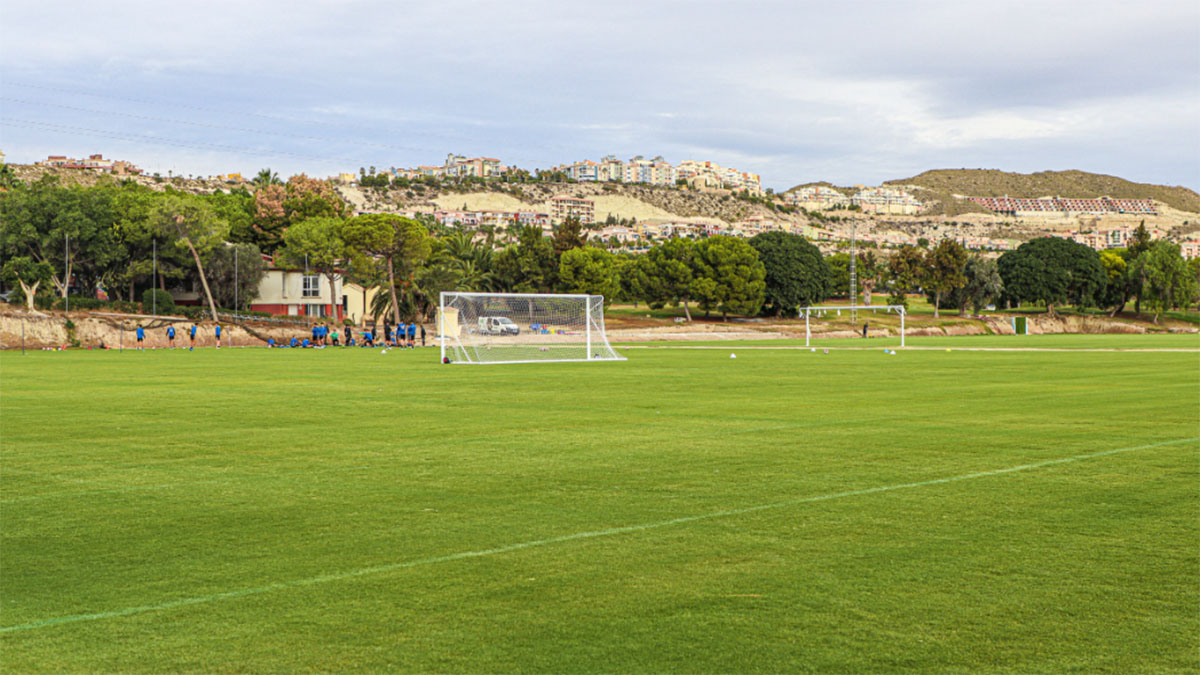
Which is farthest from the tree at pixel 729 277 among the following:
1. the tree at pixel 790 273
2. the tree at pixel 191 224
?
the tree at pixel 191 224

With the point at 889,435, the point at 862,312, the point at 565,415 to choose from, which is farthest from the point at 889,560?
the point at 862,312

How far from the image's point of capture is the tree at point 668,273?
106000mm

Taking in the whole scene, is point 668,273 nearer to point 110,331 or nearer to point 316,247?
point 316,247

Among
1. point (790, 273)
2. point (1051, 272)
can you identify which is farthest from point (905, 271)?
point (790, 273)

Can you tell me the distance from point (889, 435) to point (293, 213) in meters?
94.4

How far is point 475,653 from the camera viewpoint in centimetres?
538

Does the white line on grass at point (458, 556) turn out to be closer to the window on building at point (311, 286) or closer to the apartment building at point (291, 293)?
the apartment building at point (291, 293)

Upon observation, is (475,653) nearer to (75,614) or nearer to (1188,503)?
(75,614)

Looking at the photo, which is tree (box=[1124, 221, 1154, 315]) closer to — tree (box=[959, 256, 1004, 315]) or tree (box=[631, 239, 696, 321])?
tree (box=[959, 256, 1004, 315])

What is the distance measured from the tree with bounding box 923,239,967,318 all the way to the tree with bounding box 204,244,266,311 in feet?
249

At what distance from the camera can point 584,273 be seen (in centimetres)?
10256

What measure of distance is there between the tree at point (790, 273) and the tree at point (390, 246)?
42275 millimetres

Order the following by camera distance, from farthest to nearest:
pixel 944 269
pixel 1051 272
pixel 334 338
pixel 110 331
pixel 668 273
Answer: pixel 1051 272, pixel 944 269, pixel 668 273, pixel 334 338, pixel 110 331

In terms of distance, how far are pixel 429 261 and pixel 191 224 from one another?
62.5 ft
